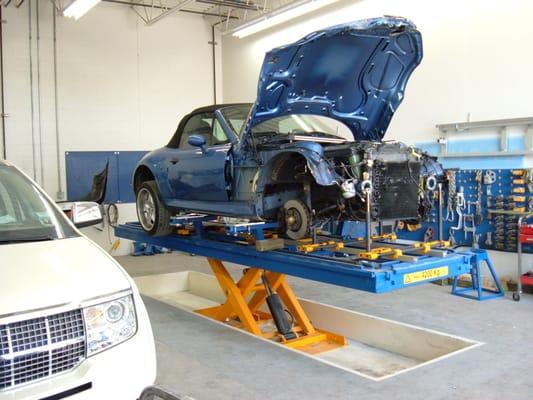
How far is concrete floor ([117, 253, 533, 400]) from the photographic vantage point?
3.41 metres

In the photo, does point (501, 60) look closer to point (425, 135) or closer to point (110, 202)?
point (425, 135)

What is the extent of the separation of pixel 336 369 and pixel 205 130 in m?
3.02

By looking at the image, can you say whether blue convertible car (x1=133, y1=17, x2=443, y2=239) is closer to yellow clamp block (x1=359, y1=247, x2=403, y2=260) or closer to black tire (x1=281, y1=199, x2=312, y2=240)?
black tire (x1=281, y1=199, x2=312, y2=240)

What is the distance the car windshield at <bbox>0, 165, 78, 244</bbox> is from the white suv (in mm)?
23

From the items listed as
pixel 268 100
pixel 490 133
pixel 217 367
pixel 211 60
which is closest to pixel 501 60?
pixel 490 133

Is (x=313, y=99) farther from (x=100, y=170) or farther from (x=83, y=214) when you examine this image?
(x=100, y=170)

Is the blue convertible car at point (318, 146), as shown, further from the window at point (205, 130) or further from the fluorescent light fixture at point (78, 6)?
the fluorescent light fixture at point (78, 6)

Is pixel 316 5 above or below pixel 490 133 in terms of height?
above

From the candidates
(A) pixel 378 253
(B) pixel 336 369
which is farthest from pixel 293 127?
(B) pixel 336 369

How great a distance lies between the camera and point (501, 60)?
732 centimetres

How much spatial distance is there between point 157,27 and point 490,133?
314 inches

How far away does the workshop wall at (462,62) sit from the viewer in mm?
7145

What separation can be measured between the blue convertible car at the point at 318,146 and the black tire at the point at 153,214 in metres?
0.52

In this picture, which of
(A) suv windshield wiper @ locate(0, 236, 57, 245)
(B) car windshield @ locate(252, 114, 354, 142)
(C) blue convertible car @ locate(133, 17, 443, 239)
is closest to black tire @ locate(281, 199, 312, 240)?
(C) blue convertible car @ locate(133, 17, 443, 239)
